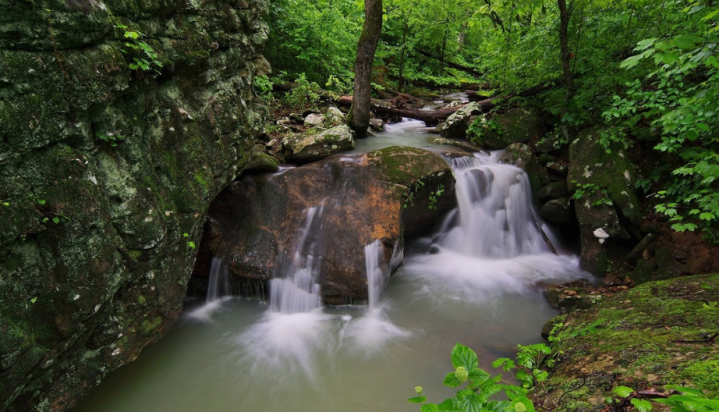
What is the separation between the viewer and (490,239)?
23.7 feet

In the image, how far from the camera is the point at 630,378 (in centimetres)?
245

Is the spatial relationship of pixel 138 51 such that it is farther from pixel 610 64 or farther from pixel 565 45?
pixel 610 64

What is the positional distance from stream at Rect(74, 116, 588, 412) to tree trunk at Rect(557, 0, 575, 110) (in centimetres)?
205

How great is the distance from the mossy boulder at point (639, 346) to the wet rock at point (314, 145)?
16.6 feet

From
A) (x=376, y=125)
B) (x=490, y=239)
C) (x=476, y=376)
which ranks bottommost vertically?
(x=476, y=376)

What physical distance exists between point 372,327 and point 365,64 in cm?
649

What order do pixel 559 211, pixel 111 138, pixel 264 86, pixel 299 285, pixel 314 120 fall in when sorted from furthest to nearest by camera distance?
pixel 314 120
pixel 264 86
pixel 559 211
pixel 299 285
pixel 111 138

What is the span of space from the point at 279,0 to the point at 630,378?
12009mm

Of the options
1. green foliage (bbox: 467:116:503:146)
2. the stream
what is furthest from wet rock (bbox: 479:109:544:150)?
the stream

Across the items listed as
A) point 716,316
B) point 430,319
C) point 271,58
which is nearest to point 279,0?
point 271,58

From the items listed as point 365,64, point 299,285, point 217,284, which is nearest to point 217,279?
point 217,284

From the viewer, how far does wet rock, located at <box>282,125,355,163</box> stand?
6965 mm

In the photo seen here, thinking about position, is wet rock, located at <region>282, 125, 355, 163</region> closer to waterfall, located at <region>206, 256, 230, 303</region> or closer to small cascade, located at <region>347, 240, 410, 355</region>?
small cascade, located at <region>347, 240, 410, 355</region>

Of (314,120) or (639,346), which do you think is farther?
(314,120)
